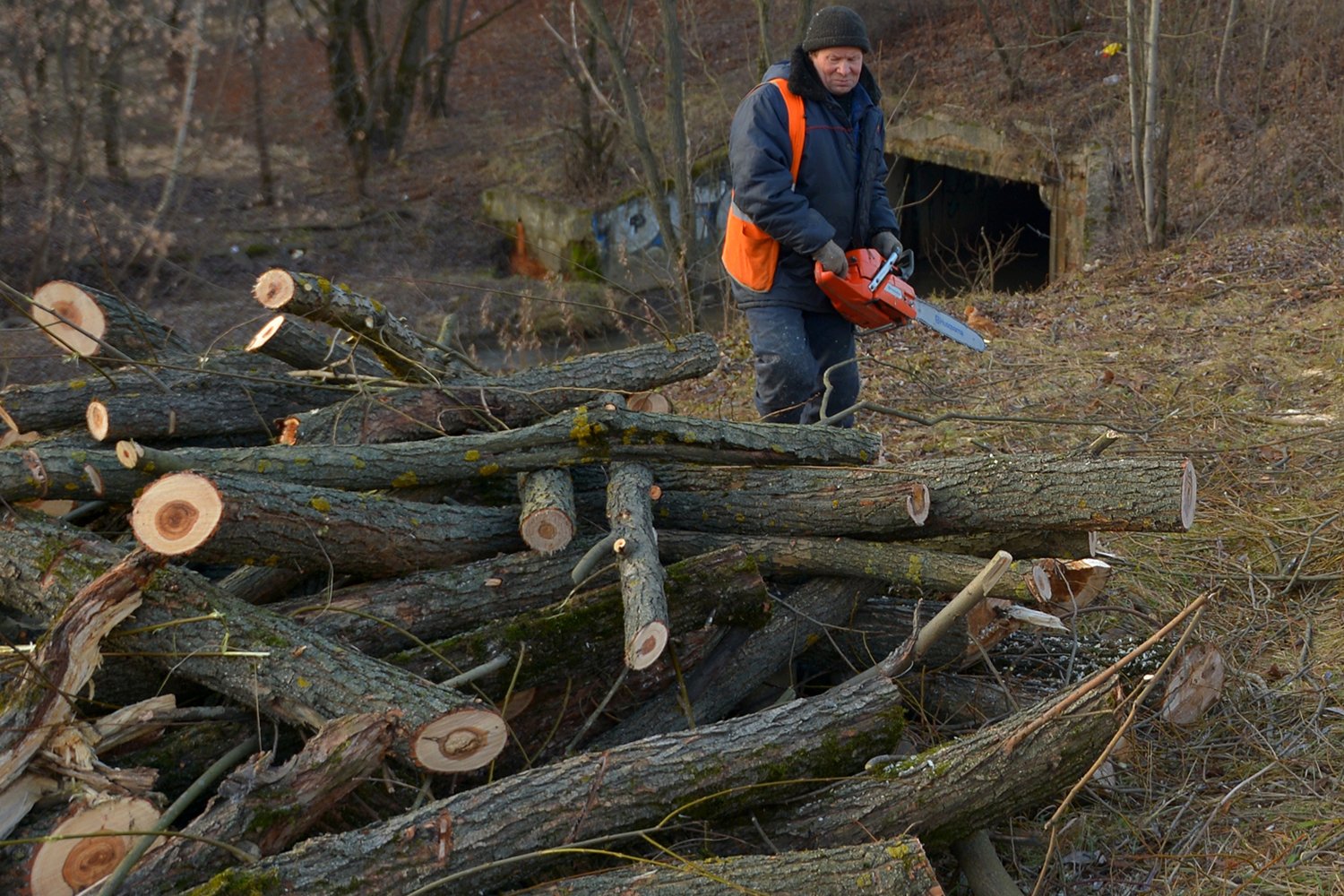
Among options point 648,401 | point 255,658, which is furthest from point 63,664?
point 648,401

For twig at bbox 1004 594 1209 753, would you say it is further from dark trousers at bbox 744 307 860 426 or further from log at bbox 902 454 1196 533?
dark trousers at bbox 744 307 860 426

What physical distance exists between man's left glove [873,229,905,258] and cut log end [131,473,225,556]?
10.2 ft

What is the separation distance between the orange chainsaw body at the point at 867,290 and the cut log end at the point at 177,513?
269 cm

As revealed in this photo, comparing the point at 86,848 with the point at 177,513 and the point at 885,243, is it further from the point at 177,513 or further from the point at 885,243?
the point at 885,243

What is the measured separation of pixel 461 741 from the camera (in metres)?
2.96

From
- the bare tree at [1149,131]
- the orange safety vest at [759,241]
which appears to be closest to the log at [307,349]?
the orange safety vest at [759,241]

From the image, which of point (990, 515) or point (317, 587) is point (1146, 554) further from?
point (317, 587)

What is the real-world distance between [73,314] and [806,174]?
292cm

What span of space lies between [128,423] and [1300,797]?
3.80m

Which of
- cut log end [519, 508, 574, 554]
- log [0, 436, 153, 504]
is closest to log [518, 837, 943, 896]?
cut log end [519, 508, 574, 554]

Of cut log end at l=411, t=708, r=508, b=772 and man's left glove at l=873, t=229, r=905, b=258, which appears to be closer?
cut log end at l=411, t=708, r=508, b=772

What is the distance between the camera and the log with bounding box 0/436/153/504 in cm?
351

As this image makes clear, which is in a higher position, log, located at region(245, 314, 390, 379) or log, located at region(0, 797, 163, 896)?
log, located at region(245, 314, 390, 379)

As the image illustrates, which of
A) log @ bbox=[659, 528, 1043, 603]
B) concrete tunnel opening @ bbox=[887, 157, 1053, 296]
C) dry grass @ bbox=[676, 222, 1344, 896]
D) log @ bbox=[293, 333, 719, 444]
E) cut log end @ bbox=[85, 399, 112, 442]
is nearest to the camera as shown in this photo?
dry grass @ bbox=[676, 222, 1344, 896]
